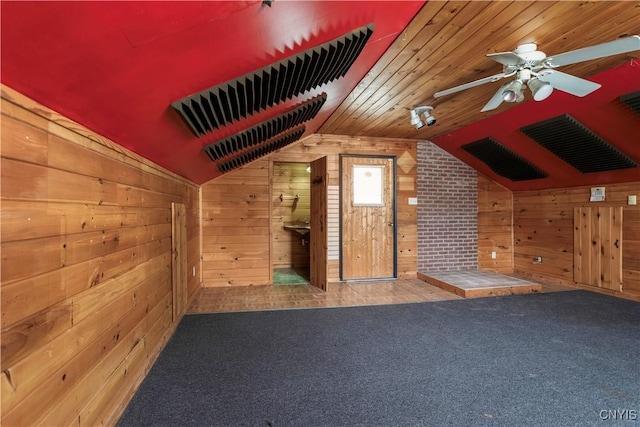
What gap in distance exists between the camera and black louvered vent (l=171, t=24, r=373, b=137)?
1765 millimetres

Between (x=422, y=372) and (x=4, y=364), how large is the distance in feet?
7.13

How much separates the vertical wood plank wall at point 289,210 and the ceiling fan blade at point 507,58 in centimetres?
444

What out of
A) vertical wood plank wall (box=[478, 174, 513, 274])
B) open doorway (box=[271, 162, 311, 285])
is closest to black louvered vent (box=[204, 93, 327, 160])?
open doorway (box=[271, 162, 311, 285])

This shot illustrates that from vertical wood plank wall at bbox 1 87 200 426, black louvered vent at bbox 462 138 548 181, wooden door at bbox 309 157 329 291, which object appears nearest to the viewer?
vertical wood plank wall at bbox 1 87 200 426

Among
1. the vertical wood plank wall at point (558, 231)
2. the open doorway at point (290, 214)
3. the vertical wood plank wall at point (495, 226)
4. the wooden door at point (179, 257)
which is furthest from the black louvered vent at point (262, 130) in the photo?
the vertical wood plank wall at point (558, 231)

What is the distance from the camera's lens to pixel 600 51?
1.85 meters

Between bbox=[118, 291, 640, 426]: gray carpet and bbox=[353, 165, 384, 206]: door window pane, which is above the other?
bbox=[353, 165, 384, 206]: door window pane

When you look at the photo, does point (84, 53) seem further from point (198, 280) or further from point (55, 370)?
point (198, 280)

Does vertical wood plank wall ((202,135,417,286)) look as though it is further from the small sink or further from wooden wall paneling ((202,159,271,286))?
the small sink

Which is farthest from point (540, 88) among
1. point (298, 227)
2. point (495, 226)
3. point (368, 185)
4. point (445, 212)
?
point (298, 227)

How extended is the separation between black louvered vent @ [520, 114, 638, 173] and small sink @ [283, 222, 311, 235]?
3672 mm

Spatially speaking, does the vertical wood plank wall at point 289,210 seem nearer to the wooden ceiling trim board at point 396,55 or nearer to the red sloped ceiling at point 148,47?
the wooden ceiling trim board at point 396,55

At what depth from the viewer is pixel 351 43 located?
1924 mm

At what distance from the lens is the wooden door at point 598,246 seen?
4090 mm
